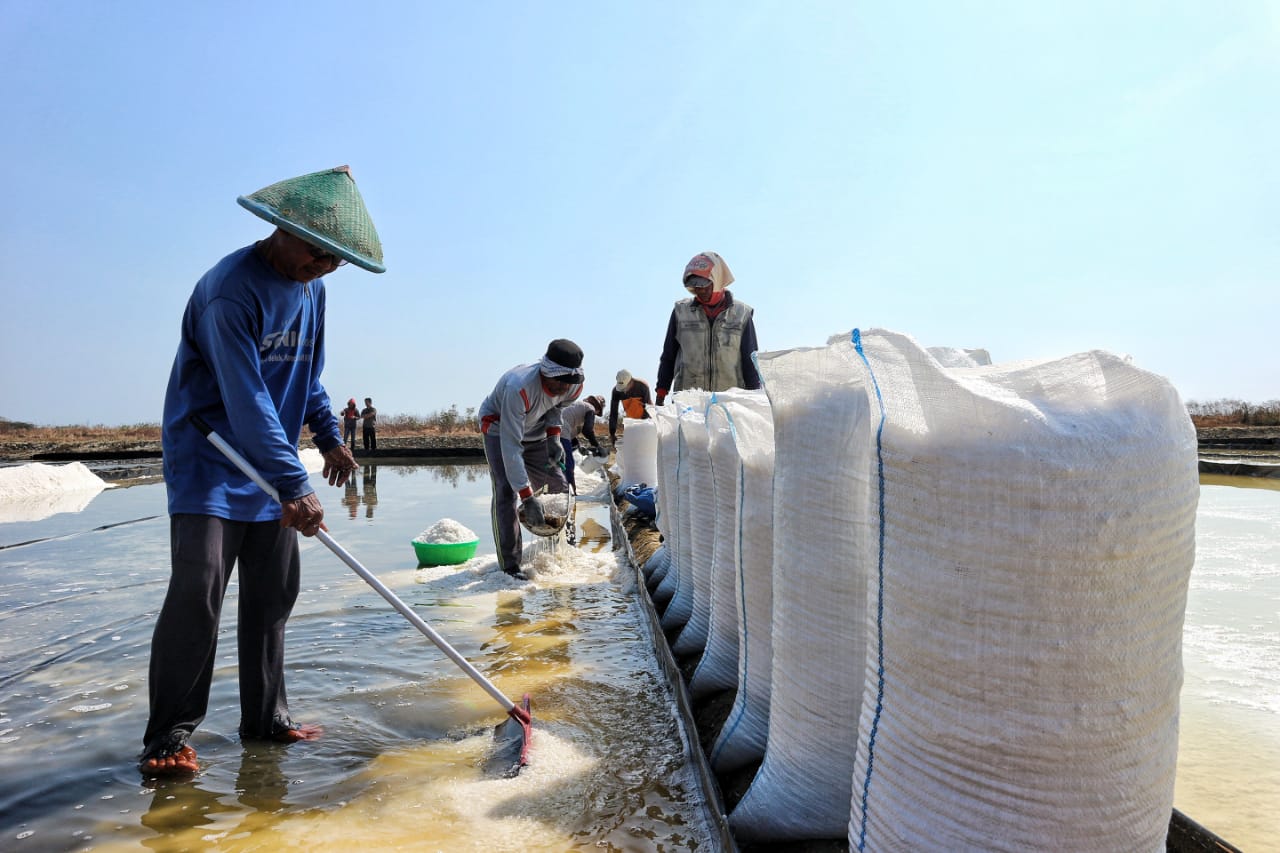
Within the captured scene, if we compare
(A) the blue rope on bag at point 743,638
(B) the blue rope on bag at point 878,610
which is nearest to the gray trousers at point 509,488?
(A) the blue rope on bag at point 743,638

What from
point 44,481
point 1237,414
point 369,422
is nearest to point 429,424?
point 369,422

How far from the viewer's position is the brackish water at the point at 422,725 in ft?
6.65

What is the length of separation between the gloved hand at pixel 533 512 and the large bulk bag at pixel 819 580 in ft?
10.0

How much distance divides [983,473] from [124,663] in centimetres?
380

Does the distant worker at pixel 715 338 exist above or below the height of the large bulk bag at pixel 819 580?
above

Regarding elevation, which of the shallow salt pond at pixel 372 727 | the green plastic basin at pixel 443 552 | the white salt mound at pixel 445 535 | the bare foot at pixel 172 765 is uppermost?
the white salt mound at pixel 445 535

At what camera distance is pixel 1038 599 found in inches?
39.8

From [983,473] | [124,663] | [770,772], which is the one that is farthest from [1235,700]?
[124,663]

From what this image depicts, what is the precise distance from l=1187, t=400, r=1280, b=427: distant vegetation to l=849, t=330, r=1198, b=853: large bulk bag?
2311 centimetres

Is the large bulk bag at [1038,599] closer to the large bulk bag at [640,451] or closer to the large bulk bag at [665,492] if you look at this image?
the large bulk bag at [665,492]

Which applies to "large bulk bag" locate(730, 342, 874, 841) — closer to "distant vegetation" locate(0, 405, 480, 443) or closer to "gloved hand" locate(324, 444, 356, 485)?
"gloved hand" locate(324, 444, 356, 485)

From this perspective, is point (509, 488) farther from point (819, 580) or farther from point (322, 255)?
point (819, 580)

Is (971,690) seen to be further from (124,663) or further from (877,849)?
(124,663)

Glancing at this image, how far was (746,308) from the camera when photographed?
4.44 metres
